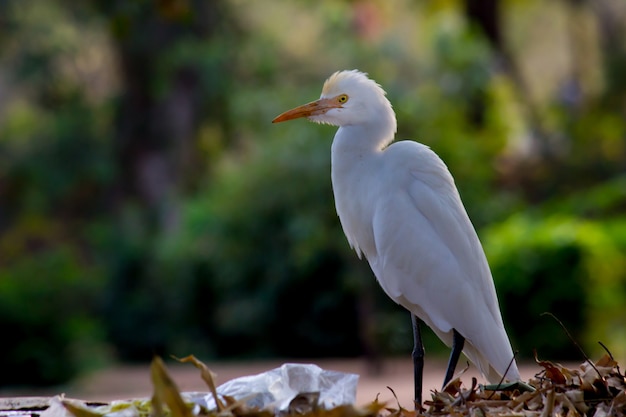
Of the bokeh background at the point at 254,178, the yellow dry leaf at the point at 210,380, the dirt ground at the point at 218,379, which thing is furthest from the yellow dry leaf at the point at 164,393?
the dirt ground at the point at 218,379

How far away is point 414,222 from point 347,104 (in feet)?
1.94

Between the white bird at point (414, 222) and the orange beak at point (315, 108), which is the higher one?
the orange beak at point (315, 108)

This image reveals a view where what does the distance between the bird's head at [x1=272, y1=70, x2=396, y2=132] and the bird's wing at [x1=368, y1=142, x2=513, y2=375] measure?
0.19 m

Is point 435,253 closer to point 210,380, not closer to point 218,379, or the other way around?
point 210,380

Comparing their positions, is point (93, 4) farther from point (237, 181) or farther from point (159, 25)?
point (237, 181)

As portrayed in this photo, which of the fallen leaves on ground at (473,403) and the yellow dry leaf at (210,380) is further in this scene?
the yellow dry leaf at (210,380)

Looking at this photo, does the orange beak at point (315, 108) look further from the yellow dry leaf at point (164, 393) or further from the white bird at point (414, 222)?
the yellow dry leaf at point (164, 393)

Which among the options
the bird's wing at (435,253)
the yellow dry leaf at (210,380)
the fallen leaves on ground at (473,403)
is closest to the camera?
the fallen leaves on ground at (473,403)

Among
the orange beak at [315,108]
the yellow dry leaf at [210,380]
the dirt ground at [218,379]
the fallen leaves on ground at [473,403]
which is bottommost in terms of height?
the dirt ground at [218,379]

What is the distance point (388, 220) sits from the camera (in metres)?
4.02

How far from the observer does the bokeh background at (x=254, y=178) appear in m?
10.4

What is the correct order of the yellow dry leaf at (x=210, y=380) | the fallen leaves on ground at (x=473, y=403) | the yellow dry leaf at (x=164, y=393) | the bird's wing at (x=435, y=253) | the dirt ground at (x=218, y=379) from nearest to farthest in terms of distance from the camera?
the yellow dry leaf at (x=164, y=393) < the fallen leaves on ground at (x=473, y=403) < the yellow dry leaf at (x=210, y=380) < the bird's wing at (x=435, y=253) < the dirt ground at (x=218, y=379)

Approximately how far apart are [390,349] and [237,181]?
2.98 metres

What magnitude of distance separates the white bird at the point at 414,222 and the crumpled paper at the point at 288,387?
4.64 ft
